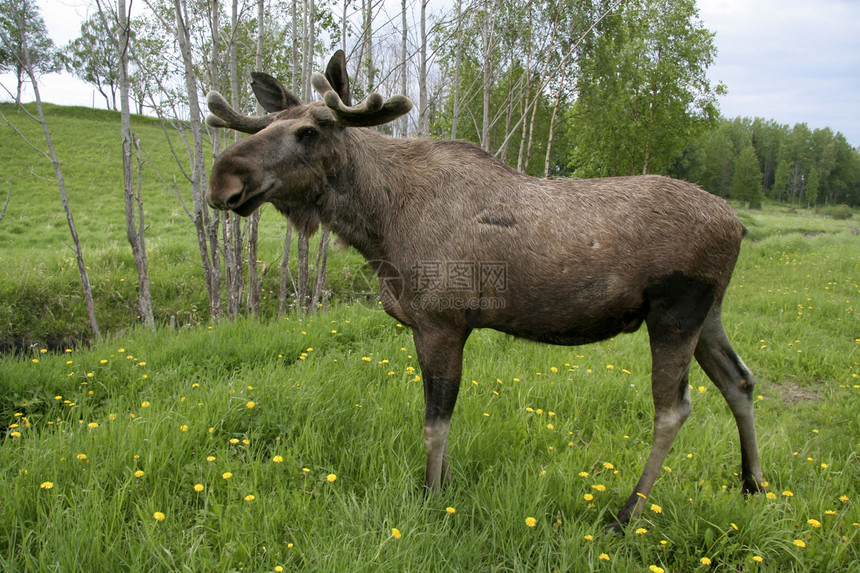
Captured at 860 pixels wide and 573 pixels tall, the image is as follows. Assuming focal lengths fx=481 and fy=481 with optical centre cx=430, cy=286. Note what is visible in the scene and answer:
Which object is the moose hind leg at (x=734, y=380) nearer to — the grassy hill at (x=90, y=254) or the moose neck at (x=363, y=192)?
the moose neck at (x=363, y=192)

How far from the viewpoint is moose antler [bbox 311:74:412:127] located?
236 centimetres

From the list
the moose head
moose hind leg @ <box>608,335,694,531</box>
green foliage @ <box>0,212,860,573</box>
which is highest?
the moose head

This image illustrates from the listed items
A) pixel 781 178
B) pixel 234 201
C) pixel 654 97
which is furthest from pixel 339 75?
pixel 781 178

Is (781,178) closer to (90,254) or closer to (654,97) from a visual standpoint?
(654,97)

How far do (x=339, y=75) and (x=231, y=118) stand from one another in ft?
2.22

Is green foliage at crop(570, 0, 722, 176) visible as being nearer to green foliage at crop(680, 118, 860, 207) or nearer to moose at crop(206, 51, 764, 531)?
moose at crop(206, 51, 764, 531)

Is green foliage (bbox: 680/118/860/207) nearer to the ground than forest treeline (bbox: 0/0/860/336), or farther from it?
farther from it

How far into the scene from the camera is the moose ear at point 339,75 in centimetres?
256

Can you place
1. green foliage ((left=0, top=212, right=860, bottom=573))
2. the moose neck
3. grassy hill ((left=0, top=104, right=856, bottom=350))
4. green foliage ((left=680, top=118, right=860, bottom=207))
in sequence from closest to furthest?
green foliage ((left=0, top=212, right=860, bottom=573)) → the moose neck → grassy hill ((left=0, top=104, right=856, bottom=350)) → green foliage ((left=680, top=118, right=860, bottom=207))

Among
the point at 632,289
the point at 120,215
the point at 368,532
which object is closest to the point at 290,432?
the point at 368,532

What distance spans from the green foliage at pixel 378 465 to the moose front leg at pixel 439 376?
1.11ft

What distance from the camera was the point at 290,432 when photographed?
125 inches

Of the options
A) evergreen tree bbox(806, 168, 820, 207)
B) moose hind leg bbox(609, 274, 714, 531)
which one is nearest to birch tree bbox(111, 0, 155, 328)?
moose hind leg bbox(609, 274, 714, 531)

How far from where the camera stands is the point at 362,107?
2426mm
